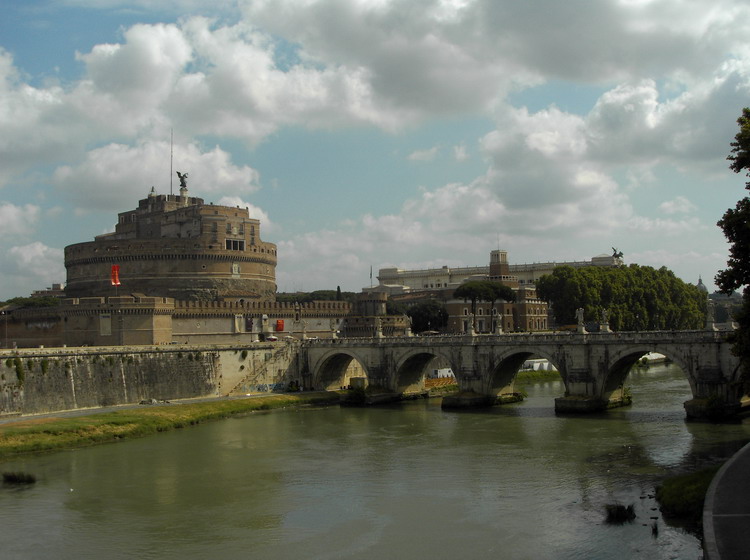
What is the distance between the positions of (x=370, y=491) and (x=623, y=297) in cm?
5644

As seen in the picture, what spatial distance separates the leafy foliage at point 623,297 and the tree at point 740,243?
169ft

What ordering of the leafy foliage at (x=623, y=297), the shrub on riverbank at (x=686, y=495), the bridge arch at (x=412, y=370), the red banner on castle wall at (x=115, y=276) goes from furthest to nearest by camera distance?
the leafy foliage at (x=623, y=297)
the red banner on castle wall at (x=115, y=276)
the bridge arch at (x=412, y=370)
the shrub on riverbank at (x=686, y=495)

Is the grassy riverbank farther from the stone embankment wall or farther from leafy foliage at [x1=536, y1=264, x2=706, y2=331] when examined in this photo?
leafy foliage at [x1=536, y1=264, x2=706, y2=331]

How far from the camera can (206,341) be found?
67.1m

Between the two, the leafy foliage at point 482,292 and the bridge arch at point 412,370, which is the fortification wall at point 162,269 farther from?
the leafy foliage at point 482,292

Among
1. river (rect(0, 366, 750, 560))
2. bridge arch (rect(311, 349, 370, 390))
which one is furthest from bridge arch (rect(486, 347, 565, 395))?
bridge arch (rect(311, 349, 370, 390))

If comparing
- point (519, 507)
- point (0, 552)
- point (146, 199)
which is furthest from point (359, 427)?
point (146, 199)

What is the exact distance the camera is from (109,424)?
132 ft

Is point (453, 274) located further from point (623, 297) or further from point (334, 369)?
point (334, 369)

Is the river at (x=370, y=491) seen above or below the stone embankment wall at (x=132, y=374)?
below

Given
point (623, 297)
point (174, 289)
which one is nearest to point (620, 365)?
point (623, 297)

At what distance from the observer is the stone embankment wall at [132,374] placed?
4338cm

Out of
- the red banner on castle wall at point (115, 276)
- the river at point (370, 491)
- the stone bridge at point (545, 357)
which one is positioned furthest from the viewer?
the red banner on castle wall at point (115, 276)

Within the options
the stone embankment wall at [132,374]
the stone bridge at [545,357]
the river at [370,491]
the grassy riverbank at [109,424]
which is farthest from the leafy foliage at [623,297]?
the grassy riverbank at [109,424]
